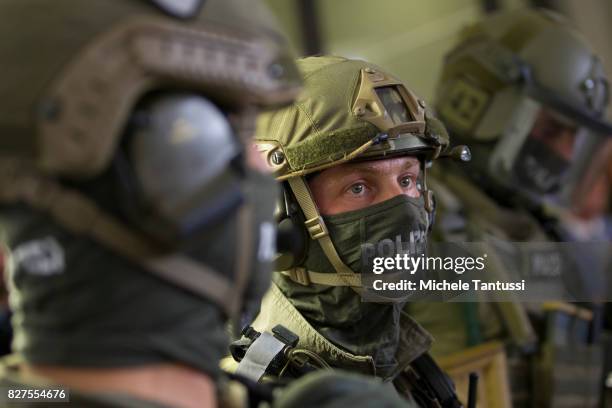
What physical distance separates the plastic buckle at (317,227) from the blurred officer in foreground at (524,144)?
3.82 feet

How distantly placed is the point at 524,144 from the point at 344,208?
4.88ft

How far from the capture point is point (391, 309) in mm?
1963

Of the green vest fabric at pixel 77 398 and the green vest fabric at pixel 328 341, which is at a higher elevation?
the green vest fabric at pixel 77 398

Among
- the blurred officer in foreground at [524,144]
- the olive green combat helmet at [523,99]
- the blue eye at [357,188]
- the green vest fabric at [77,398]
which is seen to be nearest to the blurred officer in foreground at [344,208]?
the blue eye at [357,188]

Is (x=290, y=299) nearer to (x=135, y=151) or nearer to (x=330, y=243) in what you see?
(x=330, y=243)

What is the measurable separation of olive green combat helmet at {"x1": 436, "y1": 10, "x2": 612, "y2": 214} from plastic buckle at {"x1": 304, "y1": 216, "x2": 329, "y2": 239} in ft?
4.43

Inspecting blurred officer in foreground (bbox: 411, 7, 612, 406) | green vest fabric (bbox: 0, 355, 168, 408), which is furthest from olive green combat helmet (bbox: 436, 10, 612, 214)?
green vest fabric (bbox: 0, 355, 168, 408)

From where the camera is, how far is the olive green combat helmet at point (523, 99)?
3195 millimetres

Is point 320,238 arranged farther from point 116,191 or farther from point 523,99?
point 523,99

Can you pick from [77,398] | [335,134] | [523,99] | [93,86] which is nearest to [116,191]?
[93,86]

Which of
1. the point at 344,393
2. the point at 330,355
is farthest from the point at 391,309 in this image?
the point at 344,393

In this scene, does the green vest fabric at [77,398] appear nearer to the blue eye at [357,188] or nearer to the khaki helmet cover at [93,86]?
the khaki helmet cover at [93,86]

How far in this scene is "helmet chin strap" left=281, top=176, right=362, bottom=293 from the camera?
6.34 ft

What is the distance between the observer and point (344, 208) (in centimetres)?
193
